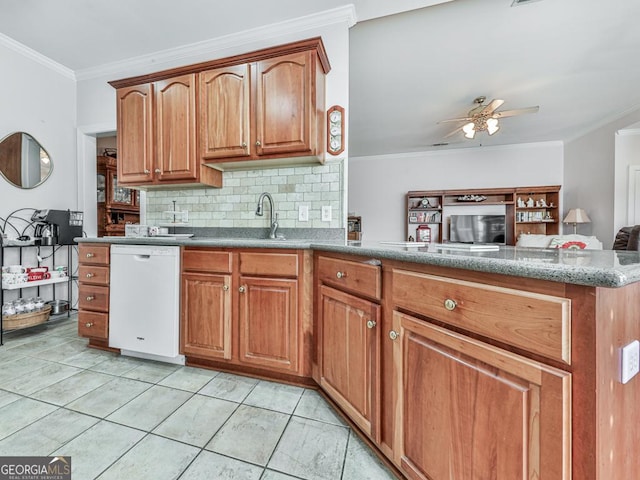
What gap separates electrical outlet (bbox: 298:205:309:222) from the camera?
2.25m

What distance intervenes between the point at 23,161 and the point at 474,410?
12.8 ft

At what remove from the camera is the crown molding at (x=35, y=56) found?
100 inches

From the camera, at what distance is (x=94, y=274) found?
214 centimetres

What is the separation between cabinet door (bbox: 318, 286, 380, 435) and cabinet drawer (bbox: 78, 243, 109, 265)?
168 cm

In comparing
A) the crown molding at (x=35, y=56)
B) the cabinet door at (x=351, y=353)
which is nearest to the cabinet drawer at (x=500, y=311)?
→ the cabinet door at (x=351, y=353)

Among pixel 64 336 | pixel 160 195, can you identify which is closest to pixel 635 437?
pixel 160 195

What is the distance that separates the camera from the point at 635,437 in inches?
25.5

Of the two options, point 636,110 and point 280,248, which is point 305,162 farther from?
point 636,110

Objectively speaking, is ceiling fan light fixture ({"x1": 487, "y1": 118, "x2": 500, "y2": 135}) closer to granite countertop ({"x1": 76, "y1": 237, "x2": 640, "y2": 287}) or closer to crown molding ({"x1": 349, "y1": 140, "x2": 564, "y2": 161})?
crown molding ({"x1": 349, "y1": 140, "x2": 564, "y2": 161})

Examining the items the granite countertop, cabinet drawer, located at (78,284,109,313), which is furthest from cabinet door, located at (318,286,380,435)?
cabinet drawer, located at (78,284,109,313)

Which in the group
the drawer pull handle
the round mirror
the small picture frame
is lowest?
the drawer pull handle

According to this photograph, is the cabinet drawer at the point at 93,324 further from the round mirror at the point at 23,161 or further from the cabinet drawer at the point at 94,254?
the round mirror at the point at 23,161

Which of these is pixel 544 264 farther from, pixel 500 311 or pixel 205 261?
pixel 205 261

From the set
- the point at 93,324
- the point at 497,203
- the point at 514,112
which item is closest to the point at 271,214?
the point at 93,324
